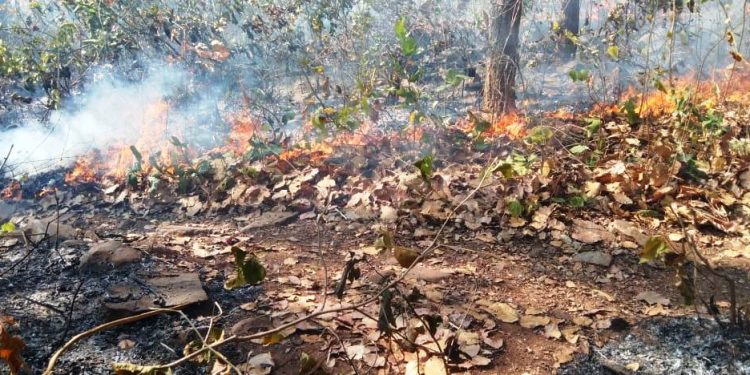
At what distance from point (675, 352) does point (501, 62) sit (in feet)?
14.3

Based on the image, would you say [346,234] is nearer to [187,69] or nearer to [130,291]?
[130,291]

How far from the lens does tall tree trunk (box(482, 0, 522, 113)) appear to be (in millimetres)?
5754

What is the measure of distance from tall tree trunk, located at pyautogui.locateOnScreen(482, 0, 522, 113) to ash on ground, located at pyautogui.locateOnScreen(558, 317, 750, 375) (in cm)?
393

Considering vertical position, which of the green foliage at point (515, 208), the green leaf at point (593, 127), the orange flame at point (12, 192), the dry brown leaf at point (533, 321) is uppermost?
the green leaf at point (593, 127)

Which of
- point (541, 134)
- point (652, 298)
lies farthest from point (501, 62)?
point (652, 298)

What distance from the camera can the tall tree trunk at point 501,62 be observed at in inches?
227

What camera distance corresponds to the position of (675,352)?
2061 millimetres

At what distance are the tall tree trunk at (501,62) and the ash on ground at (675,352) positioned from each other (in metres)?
3.93

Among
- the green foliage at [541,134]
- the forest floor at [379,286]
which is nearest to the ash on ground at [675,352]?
the forest floor at [379,286]

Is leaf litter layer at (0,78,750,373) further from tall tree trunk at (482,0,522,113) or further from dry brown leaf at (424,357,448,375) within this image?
tall tree trunk at (482,0,522,113)

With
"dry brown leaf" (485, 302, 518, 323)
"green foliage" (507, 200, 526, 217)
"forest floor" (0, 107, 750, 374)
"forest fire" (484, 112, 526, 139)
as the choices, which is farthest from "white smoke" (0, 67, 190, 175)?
"dry brown leaf" (485, 302, 518, 323)

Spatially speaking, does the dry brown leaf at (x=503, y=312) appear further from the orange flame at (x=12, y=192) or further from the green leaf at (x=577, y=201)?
the orange flame at (x=12, y=192)

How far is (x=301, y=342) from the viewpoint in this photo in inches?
85.8

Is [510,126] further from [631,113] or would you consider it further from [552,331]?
[552,331]
